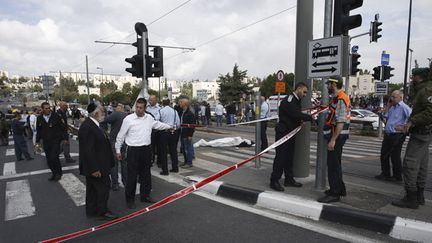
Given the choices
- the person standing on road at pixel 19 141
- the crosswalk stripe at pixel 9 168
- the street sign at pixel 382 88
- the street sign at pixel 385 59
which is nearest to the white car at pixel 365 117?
the street sign at pixel 382 88

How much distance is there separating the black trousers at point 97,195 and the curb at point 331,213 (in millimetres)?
1984

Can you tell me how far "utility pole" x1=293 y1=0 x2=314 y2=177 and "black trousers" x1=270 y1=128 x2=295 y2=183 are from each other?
332 millimetres

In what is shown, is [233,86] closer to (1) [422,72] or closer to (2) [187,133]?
(2) [187,133]

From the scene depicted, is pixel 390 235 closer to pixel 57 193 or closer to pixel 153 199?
pixel 153 199

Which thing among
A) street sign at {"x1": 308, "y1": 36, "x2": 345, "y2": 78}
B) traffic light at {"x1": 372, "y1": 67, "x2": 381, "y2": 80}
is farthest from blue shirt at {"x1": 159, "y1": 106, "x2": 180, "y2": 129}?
traffic light at {"x1": 372, "y1": 67, "x2": 381, "y2": 80}

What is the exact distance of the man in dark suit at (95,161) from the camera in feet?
15.6

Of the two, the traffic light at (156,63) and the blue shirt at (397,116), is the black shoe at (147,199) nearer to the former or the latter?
the blue shirt at (397,116)

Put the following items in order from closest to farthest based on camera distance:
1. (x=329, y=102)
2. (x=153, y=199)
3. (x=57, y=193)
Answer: (x=329, y=102) < (x=153, y=199) < (x=57, y=193)

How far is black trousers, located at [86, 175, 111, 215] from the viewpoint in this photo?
16.0 ft

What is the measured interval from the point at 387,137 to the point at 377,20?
11244mm

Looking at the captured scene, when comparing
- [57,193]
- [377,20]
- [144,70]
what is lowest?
[57,193]

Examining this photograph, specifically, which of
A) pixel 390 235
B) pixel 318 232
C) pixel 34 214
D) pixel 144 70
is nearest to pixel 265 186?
pixel 318 232

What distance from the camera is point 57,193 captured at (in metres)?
6.43

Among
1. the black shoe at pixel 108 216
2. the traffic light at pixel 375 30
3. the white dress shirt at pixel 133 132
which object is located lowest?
the black shoe at pixel 108 216
